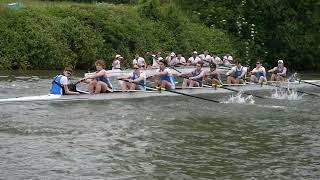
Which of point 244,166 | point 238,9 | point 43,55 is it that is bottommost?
point 244,166

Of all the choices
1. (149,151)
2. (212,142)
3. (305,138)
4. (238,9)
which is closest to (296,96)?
(305,138)

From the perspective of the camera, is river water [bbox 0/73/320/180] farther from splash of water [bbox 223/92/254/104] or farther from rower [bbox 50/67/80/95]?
splash of water [bbox 223/92/254/104]

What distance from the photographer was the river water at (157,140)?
12.0 meters

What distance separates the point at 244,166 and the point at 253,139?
2.99m

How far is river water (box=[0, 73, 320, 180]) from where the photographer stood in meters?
12.0

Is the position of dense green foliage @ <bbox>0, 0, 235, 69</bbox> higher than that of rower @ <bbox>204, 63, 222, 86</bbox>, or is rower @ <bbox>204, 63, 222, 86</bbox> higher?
dense green foliage @ <bbox>0, 0, 235, 69</bbox>

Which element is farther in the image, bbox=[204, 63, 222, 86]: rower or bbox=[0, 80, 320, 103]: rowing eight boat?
bbox=[204, 63, 222, 86]: rower

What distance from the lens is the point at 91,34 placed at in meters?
37.2

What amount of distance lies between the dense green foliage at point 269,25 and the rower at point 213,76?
2066cm

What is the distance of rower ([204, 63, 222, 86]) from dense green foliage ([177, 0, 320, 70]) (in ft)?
67.8

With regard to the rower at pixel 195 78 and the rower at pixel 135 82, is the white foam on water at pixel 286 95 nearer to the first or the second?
the rower at pixel 195 78

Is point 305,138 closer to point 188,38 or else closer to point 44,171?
point 44,171

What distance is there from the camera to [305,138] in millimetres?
15734

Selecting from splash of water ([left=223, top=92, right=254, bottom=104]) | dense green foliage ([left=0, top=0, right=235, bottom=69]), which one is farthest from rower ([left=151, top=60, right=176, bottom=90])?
dense green foliage ([left=0, top=0, right=235, bottom=69])
